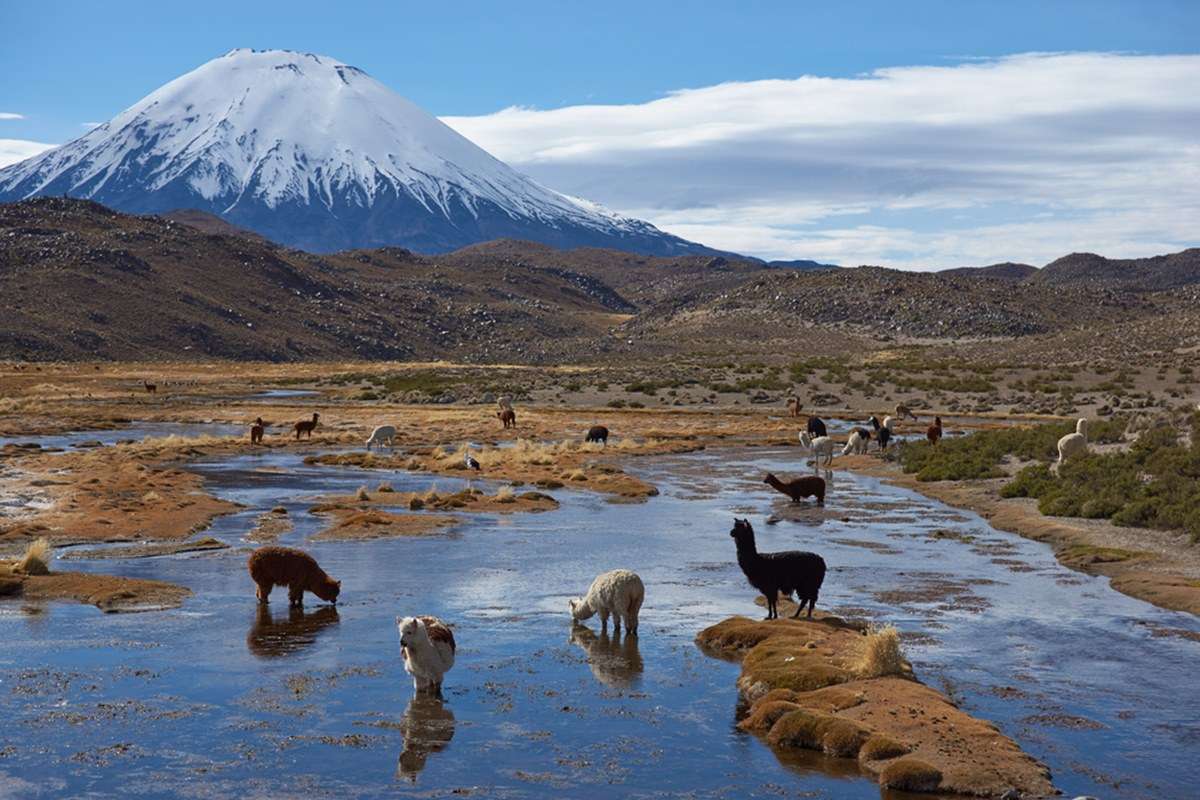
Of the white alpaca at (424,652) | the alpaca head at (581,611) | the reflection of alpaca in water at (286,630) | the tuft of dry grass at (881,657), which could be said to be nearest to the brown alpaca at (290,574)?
the reflection of alpaca in water at (286,630)

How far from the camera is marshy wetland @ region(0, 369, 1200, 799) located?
41.4 feet

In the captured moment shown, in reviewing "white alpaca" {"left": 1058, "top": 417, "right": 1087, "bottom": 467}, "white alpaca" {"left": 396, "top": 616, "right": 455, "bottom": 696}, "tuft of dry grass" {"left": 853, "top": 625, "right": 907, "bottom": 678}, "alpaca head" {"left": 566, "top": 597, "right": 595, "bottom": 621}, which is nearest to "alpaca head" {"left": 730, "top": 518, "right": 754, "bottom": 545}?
"alpaca head" {"left": 566, "top": 597, "right": 595, "bottom": 621}

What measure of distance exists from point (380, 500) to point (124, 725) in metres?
18.8

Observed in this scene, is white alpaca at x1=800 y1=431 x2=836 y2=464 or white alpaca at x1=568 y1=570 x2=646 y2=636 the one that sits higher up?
white alpaca at x1=800 y1=431 x2=836 y2=464

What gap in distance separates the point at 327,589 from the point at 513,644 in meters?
3.69

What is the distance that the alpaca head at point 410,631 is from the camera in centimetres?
1477

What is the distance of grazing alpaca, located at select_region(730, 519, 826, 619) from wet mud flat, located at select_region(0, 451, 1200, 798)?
106 cm

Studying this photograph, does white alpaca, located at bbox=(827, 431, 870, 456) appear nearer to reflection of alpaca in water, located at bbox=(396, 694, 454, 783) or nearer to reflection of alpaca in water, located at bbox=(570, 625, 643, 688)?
reflection of alpaca in water, located at bbox=(570, 625, 643, 688)

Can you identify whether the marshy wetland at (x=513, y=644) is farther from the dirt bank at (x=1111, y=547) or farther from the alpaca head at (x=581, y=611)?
the dirt bank at (x=1111, y=547)

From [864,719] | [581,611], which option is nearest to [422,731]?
[864,719]

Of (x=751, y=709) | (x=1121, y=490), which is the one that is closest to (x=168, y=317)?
(x=1121, y=490)

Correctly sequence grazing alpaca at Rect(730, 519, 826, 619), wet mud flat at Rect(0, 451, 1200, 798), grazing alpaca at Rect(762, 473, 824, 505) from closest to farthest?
wet mud flat at Rect(0, 451, 1200, 798) → grazing alpaca at Rect(730, 519, 826, 619) → grazing alpaca at Rect(762, 473, 824, 505)

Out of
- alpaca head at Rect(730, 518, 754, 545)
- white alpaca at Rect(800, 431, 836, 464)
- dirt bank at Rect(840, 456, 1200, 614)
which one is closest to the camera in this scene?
alpaca head at Rect(730, 518, 754, 545)

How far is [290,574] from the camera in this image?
19609mm
